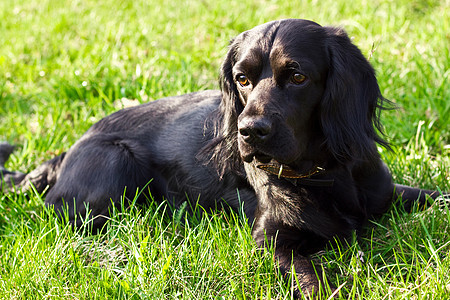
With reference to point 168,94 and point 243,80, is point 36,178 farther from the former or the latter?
point 243,80

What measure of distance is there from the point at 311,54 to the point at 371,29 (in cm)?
308

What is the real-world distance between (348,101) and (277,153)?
451mm

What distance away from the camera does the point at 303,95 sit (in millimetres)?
2420

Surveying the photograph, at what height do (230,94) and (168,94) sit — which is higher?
(230,94)

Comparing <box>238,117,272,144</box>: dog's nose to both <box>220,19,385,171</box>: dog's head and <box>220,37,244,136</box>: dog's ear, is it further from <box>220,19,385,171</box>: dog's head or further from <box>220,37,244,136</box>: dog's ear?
<box>220,37,244,136</box>: dog's ear

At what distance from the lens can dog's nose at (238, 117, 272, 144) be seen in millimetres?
2238

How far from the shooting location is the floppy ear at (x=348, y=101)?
2459 millimetres

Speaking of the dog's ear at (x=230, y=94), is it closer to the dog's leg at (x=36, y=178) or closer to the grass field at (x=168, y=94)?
the grass field at (x=168, y=94)

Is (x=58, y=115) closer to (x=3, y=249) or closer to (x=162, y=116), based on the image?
(x=162, y=116)

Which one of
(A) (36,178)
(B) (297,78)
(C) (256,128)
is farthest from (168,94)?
(C) (256,128)

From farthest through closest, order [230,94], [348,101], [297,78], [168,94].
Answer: [168,94], [230,94], [348,101], [297,78]

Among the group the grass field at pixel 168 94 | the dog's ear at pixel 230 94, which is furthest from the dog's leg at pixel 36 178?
the dog's ear at pixel 230 94

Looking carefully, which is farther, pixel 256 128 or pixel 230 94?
pixel 230 94

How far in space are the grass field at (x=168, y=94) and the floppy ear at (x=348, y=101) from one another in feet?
1.45
